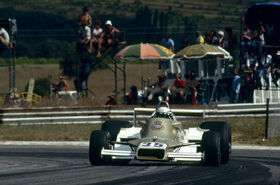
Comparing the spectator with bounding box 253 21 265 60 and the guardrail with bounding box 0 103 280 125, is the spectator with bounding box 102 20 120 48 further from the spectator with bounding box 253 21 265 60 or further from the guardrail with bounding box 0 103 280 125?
the spectator with bounding box 253 21 265 60

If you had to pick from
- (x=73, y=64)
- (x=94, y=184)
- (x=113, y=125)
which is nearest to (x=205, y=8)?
(x=73, y=64)

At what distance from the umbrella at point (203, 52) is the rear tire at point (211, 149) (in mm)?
11410

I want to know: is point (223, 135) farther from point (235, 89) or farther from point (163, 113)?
point (235, 89)

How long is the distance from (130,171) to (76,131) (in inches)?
383

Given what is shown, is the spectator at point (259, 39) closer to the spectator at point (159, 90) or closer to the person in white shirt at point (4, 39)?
the spectator at point (159, 90)

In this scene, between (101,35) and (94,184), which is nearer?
(94,184)

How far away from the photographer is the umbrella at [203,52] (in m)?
23.7

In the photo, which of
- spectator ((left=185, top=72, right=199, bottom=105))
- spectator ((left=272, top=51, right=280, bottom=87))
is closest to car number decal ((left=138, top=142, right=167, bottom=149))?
spectator ((left=185, top=72, right=199, bottom=105))

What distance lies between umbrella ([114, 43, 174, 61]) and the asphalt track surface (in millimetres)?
9627

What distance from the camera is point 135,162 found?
1388cm

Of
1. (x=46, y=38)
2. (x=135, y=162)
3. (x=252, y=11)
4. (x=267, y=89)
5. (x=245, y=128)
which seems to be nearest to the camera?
(x=135, y=162)

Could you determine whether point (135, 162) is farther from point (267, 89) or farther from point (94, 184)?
point (267, 89)

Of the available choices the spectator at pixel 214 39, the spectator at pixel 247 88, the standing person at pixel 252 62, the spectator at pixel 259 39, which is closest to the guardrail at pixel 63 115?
the spectator at pixel 247 88

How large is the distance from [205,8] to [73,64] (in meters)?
14.4
